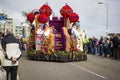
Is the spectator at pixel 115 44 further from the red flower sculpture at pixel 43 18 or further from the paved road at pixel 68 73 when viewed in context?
the paved road at pixel 68 73

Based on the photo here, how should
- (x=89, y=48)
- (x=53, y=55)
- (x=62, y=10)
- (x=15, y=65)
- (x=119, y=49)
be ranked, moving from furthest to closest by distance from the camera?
1. (x=89, y=48)
2. (x=119, y=49)
3. (x=62, y=10)
4. (x=53, y=55)
5. (x=15, y=65)

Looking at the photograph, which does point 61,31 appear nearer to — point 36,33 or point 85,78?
point 36,33

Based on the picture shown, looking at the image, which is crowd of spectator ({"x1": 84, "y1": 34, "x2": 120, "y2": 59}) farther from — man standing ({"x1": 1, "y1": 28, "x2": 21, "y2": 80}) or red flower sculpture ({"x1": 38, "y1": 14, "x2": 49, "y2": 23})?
man standing ({"x1": 1, "y1": 28, "x2": 21, "y2": 80})

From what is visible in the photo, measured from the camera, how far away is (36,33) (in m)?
27.4

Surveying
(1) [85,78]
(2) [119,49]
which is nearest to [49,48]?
(2) [119,49]

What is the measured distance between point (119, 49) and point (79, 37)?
3.94 m

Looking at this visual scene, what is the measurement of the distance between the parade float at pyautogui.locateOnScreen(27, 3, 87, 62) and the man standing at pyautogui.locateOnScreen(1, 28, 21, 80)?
13.9 metres

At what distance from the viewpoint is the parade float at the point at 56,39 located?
997 inches

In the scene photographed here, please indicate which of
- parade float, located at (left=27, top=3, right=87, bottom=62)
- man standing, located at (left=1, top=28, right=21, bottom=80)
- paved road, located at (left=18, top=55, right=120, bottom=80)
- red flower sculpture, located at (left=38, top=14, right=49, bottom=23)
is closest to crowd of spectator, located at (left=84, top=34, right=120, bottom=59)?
parade float, located at (left=27, top=3, right=87, bottom=62)

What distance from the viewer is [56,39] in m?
26.4

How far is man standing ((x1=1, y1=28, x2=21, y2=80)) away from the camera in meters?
10.6

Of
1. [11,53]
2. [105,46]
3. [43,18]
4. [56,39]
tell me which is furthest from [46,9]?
[11,53]

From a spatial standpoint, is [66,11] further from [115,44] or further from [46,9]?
[115,44]

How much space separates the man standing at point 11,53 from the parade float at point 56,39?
1391 centimetres
